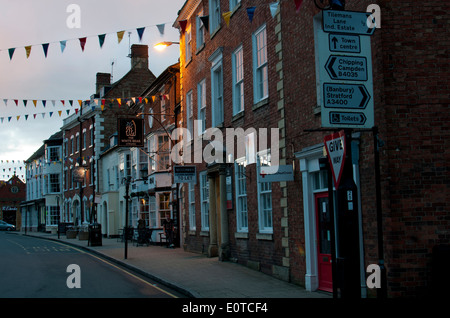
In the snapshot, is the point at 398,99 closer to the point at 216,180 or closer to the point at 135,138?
the point at 216,180

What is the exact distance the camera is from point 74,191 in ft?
166

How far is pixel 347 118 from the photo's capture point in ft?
22.3

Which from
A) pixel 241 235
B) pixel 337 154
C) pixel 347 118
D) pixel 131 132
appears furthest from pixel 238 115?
pixel 131 132

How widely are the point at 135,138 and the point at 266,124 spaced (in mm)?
12612

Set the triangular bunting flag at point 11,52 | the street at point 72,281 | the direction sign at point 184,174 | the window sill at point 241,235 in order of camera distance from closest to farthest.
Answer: the street at point 72,281, the triangular bunting flag at point 11,52, the window sill at point 241,235, the direction sign at point 184,174

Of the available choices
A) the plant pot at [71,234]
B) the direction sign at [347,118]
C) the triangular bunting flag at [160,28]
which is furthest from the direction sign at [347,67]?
the plant pot at [71,234]

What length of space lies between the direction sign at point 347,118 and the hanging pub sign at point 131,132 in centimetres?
1945

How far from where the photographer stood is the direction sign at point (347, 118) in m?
6.75

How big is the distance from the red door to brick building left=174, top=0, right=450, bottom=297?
4cm

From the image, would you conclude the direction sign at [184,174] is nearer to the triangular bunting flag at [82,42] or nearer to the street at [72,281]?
the street at [72,281]

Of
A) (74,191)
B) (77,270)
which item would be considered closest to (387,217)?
(77,270)

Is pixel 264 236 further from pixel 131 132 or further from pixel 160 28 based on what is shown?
pixel 131 132

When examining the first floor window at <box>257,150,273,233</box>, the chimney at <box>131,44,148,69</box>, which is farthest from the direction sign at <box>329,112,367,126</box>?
the chimney at <box>131,44,148,69</box>

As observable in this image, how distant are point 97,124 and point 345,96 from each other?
128 ft
